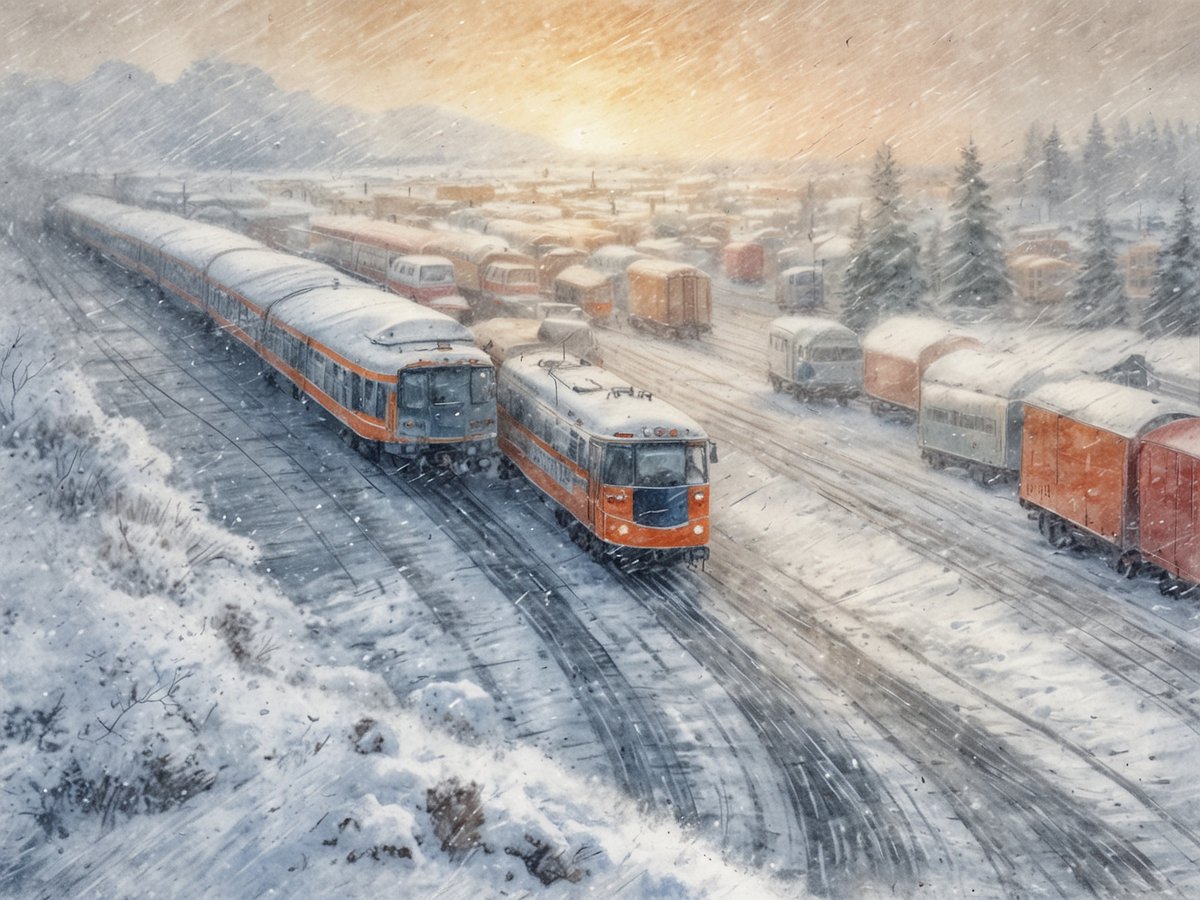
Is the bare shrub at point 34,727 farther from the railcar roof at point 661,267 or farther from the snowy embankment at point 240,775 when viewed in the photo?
the railcar roof at point 661,267

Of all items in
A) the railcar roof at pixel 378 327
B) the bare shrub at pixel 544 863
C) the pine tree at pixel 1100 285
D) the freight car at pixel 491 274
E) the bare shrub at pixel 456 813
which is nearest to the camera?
the bare shrub at pixel 544 863

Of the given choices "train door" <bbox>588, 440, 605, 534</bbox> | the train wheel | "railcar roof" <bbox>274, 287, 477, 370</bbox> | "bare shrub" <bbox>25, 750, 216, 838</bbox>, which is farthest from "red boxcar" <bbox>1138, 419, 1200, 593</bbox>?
"bare shrub" <bbox>25, 750, 216, 838</bbox>

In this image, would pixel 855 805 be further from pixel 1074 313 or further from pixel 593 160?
pixel 593 160

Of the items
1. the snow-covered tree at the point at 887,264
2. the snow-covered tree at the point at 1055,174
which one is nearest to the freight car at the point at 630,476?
the snow-covered tree at the point at 887,264

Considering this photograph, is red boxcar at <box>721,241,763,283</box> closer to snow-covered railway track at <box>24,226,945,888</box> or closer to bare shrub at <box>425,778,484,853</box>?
snow-covered railway track at <box>24,226,945,888</box>

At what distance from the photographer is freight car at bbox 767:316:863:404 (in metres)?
37.3

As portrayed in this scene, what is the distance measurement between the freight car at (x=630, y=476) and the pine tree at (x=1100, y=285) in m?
42.0

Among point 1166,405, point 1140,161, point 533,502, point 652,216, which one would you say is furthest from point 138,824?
point 1140,161

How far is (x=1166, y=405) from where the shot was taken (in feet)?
72.4

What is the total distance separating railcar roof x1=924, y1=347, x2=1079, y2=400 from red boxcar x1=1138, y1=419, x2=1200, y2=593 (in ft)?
16.9

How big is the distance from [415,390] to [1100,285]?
4458cm

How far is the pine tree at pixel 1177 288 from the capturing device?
50.9 meters

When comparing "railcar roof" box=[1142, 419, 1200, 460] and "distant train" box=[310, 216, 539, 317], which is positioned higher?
"distant train" box=[310, 216, 539, 317]

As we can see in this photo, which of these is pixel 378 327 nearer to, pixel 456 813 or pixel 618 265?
pixel 456 813
